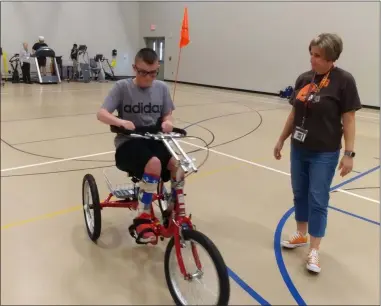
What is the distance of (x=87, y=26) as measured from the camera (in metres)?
16.0

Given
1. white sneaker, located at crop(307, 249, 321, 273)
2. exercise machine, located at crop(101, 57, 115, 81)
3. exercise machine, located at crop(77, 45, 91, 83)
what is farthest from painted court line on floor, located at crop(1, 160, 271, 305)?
exercise machine, located at crop(101, 57, 115, 81)

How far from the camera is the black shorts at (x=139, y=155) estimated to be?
7.22 ft

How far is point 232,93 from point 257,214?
1020 cm

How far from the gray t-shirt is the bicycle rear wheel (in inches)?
33.6

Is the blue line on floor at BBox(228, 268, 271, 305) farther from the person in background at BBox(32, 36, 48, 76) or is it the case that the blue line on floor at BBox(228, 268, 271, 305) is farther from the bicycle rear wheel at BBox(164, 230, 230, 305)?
the person in background at BBox(32, 36, 48, 76)

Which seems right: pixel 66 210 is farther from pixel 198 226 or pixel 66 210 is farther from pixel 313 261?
pixel 313 261

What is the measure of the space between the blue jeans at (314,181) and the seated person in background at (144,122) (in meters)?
0.87

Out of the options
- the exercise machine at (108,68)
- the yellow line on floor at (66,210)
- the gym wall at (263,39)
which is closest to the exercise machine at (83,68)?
the exercise machine at (108,68)

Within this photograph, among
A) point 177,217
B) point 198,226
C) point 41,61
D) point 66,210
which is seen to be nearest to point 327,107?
point 177,217

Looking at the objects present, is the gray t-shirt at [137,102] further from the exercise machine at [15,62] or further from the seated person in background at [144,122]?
the exercise machine at [15,62]

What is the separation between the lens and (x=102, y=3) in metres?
16.2

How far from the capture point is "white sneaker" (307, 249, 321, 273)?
7.82 ft

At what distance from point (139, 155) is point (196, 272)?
0.77 metres

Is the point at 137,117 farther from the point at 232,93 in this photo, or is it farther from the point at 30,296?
the point at 232,93
